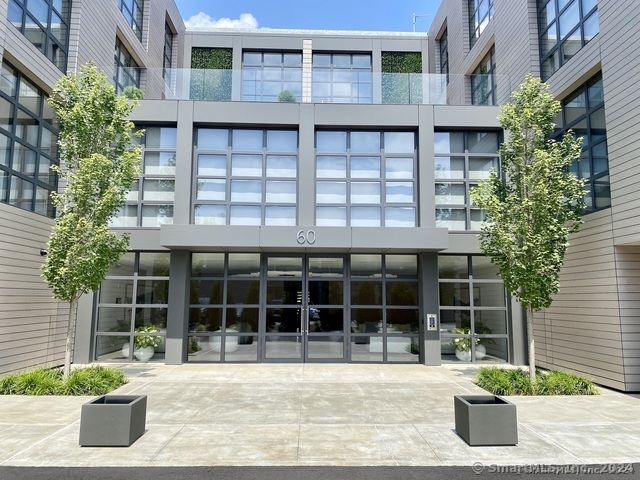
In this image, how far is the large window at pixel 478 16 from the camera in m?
15.5

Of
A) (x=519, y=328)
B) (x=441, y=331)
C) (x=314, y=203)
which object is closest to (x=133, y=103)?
(x=314, y=203)

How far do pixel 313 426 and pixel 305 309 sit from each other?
582 cm

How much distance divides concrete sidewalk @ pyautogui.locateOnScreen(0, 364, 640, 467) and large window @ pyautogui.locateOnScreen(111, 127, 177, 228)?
461 cm

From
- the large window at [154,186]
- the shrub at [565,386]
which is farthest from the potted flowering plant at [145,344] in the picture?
the shrub at [565,386]

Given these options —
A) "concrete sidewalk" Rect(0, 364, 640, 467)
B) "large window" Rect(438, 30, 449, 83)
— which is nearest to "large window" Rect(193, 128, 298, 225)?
"concrete sidewalk" Rect(0, 364, 640, 467)

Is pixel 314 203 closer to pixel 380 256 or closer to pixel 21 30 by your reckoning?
pixel 380 256

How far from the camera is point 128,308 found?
40.5ft

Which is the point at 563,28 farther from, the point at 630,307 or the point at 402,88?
the point at 630,307

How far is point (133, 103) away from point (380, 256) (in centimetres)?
774

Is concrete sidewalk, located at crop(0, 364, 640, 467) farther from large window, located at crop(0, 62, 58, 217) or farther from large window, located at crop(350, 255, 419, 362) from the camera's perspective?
large window, located at crop(0, 62, 58, 217)

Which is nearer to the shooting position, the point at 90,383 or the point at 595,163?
the point at 90,383

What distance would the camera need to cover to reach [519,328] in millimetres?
12258

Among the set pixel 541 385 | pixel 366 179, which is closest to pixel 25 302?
pixel 366 179

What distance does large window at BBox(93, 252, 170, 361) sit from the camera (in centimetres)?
1230
